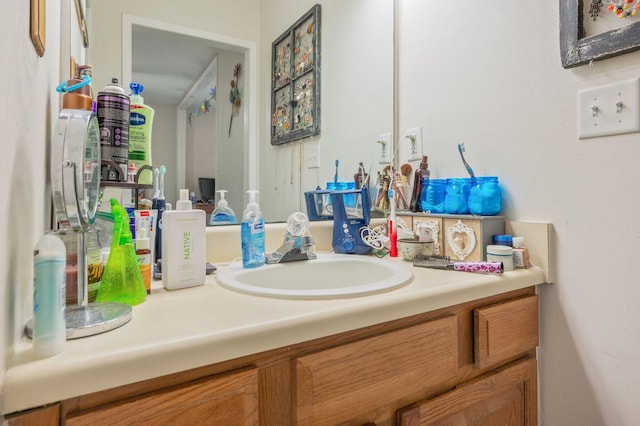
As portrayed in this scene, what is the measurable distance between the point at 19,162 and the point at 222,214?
0.63m

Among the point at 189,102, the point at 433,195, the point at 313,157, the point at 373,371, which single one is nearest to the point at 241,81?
the point at 189,102

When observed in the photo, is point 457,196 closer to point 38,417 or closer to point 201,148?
point 201,148

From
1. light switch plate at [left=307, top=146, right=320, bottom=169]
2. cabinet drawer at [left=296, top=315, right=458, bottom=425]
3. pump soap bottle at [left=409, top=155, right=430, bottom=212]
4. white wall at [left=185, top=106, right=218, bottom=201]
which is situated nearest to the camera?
cabinet drawer at [left=296, top=315, right=458, bottom=425]

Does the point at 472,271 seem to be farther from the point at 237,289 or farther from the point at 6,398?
the point at 6,398

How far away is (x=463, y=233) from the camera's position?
97 centimetres

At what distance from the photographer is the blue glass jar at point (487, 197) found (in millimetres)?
942

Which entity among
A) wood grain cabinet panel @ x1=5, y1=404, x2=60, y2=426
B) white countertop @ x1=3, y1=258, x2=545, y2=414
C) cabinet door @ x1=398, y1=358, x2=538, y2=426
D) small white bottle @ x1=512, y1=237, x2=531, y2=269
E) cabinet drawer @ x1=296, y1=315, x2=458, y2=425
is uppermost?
small white bottle @ x1=512, y1=237, x2=531, y2=269

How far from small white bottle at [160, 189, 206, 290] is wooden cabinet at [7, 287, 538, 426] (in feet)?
0.90

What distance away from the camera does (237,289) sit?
0.67 m

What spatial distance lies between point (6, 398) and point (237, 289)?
0.35 metres

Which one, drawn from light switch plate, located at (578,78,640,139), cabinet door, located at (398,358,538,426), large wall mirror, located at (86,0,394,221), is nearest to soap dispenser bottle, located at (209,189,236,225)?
large wall mirror, located at (86,0,394,221)

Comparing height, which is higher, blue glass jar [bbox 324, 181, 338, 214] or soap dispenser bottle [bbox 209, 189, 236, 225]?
blue glass jar [bbox 324, 181, 338, 214]

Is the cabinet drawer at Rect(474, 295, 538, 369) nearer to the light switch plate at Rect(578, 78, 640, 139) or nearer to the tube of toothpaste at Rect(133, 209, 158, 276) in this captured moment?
the light switch plate at Rect(578, 78, 640, 139)

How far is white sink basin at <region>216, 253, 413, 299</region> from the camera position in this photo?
2.63 ft
